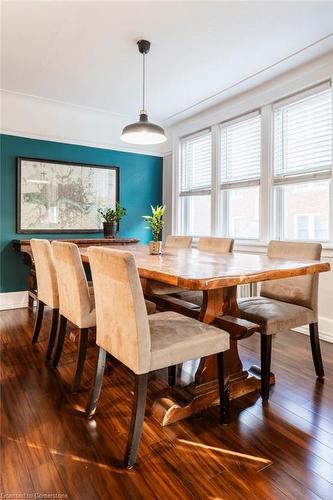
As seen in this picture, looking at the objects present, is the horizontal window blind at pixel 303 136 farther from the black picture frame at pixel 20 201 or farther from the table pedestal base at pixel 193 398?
the black picture frame at pixel 20 201

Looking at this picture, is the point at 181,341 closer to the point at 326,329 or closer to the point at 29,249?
the point at 326,329

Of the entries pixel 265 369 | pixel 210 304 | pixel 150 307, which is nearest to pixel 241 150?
pixel 150 307

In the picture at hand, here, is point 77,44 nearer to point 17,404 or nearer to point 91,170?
point 91,170

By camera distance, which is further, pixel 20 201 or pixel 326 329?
pixel 20 201

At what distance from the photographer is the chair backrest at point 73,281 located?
1.96 metres

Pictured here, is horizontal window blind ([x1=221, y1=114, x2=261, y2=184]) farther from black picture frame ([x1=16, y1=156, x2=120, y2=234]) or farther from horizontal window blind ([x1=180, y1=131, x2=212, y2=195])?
black picture frame ([x1=16, y1=156, x2=120, y2=234])

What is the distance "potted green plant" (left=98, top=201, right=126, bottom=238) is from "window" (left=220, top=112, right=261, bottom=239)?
57.7 inches

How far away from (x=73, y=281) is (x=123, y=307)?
0.68 meters

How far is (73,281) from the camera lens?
2.01 meters

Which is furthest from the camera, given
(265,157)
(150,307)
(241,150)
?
(241,150)

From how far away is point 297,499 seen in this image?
125 cm

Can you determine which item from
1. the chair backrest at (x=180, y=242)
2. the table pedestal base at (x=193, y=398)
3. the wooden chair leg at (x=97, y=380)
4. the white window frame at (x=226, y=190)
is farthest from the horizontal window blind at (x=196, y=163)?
the wooden chair leg at (x=97, y=380)

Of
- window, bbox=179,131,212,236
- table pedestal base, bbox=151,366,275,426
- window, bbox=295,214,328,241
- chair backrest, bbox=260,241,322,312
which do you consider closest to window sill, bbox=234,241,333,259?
window, bbox=295,214,328,241

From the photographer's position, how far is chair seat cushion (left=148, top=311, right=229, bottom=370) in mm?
1489
